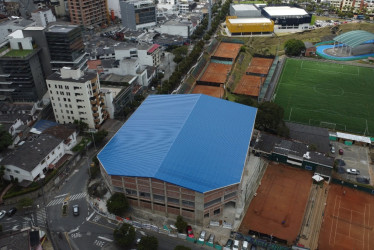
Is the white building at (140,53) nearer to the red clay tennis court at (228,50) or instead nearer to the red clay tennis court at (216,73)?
the red clay tennis court at (216,73)

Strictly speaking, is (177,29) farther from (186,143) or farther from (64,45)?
(186,143)

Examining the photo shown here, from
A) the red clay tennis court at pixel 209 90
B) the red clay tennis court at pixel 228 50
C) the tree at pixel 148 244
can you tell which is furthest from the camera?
the red clay tennis court at pixel 228 50

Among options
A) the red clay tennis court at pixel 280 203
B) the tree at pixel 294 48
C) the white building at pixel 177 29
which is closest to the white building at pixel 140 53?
the white building at pixel 177 29

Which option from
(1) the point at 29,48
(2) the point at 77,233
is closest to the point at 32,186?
(2) the point at 77,233

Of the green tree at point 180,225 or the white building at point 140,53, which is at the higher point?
the white building at point 140,53

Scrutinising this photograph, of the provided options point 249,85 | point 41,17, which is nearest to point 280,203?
point 249,85

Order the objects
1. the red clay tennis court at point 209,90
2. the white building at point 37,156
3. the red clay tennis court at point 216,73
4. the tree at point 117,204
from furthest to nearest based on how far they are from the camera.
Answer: the red clay tennis court at point 216,73
the red clay tennis court at point 209,90
the white building at point 37,156
the tree at point 117,204
